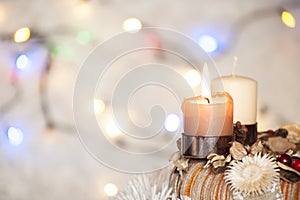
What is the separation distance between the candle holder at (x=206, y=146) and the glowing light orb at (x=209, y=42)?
0.67 meters

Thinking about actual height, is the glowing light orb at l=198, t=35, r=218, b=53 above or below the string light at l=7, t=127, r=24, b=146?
above

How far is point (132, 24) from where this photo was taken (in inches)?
59.8

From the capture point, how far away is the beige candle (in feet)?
3.00

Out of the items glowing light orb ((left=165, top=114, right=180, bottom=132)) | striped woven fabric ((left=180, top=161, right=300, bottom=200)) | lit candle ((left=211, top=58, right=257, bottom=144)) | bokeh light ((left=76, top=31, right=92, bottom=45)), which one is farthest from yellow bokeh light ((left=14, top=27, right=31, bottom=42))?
striped woven fabric ((left=180, top=161, right=300, bottom=200))

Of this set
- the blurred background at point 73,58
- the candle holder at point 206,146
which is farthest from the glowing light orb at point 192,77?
the candle holder at point 206,146

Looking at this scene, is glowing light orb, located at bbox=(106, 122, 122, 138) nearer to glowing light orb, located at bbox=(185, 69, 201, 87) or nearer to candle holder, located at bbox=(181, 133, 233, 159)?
glowing light orb, located at bbox=(185, 69, 201, 87)

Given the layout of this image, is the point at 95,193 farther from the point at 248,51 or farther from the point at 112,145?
the point at 248,51

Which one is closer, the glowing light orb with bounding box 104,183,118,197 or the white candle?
the white candle

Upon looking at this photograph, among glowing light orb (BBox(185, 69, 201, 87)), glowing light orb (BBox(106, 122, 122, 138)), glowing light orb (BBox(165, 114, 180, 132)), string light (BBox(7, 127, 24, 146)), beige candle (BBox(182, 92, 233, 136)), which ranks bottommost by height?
beige candle (BBox(182, 92, 233, 136))

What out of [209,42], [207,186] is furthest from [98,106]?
[207,186]

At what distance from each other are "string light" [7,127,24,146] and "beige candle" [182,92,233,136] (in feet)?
2.34

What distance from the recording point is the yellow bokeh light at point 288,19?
5.05 ft

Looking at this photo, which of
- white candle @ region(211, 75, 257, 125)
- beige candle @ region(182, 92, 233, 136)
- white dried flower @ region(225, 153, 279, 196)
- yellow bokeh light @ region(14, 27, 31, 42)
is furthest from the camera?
yellow bokeh light @ region(14, 27, 31, 42)

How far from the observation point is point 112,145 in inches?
60.1
